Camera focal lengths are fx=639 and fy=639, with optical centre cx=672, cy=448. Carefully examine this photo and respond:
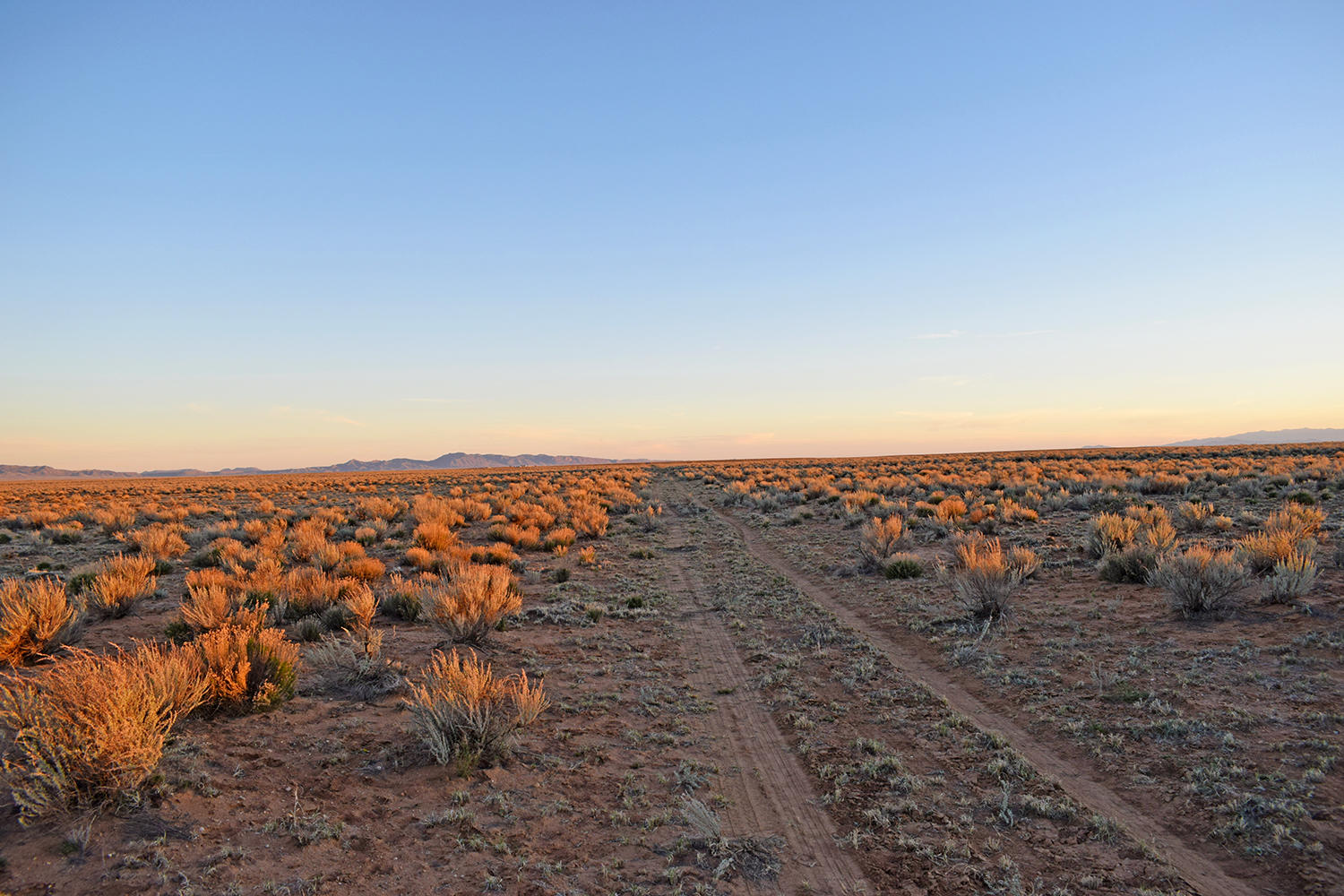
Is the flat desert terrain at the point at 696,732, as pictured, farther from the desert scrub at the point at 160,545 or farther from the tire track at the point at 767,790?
the desert scrub at the point at 160,545

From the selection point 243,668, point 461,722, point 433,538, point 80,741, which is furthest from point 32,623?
point 433,538

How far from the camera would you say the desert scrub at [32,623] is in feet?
24.2

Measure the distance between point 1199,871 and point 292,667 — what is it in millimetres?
8003

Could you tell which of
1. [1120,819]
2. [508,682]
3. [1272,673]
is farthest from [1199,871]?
[508,682]

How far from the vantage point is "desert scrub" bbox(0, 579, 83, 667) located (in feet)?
24.2

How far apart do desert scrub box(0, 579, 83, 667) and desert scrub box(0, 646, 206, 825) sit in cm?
347

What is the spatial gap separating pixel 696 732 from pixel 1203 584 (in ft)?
24.8

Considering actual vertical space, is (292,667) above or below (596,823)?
above

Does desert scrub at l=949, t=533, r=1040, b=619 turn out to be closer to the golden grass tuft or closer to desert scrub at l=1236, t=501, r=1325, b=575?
desert scrub at l=1236, t=501, r=1325, b=575

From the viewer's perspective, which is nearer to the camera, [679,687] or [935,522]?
[679,687]

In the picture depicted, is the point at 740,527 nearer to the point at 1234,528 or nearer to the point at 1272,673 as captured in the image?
the point at 1234,528

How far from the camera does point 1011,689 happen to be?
287 inches

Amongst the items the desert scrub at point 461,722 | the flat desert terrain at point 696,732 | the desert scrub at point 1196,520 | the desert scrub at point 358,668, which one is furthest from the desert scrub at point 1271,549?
the desert scrub at point 358,668

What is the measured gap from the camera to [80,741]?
438cm
